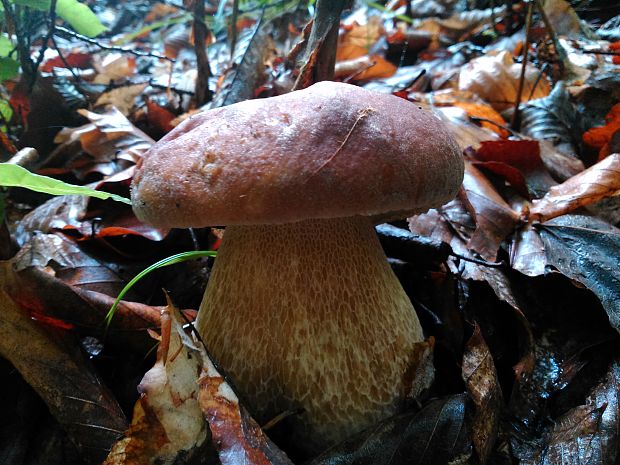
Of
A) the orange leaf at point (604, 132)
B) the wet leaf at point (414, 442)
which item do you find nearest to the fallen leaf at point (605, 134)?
the orange leaf at point (604, 132)

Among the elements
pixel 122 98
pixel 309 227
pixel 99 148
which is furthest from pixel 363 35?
pixel 309 227

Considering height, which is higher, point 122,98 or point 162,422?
point 122,98

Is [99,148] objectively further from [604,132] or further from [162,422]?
[604,132]

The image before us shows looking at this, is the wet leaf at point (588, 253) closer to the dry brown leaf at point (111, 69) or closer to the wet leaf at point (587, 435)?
the wet leaf at point (587, 435)

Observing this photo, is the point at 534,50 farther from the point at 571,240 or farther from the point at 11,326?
the point at 11,326

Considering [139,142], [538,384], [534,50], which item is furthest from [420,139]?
[534,50]

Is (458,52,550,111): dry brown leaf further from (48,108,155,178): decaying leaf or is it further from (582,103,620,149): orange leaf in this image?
(48,108,155,178): decaying leaf

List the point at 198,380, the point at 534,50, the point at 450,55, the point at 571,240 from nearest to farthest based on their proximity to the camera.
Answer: the point at 198,380, the point at 571,240, the point at 534,50, the point at 450,55
